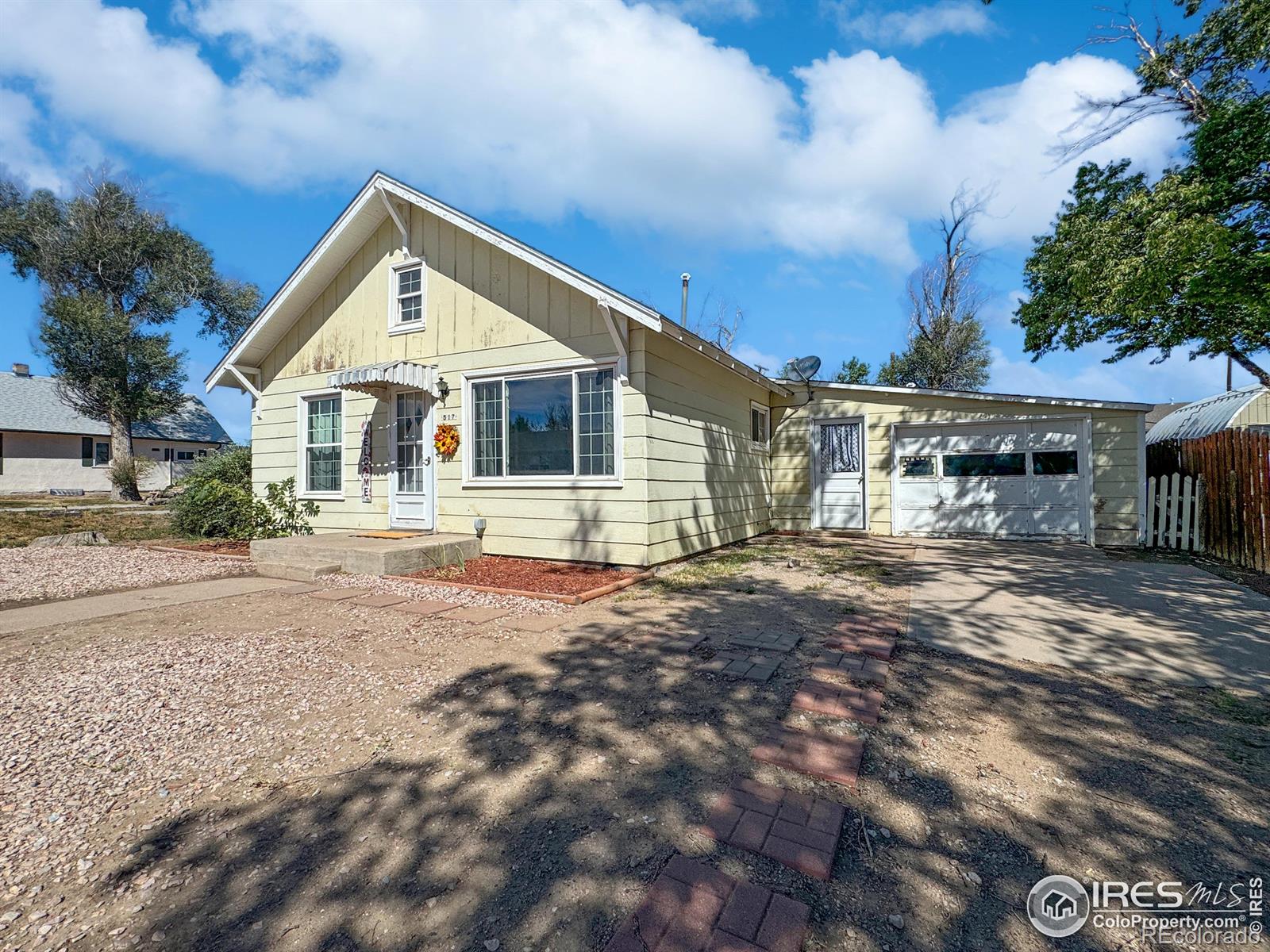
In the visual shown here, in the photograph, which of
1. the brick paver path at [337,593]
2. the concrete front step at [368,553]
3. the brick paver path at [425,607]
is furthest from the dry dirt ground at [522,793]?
the concrete front step at [368,553]

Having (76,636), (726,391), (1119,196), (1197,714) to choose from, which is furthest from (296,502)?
(1119,196)

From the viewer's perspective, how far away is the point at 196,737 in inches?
104

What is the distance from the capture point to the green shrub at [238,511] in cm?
921

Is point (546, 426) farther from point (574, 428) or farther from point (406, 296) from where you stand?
point (406, 296)

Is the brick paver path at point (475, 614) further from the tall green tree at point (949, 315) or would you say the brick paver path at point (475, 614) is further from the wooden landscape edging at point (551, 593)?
the tall green tree at point (949, 315)

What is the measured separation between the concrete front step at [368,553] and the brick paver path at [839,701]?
501 cm

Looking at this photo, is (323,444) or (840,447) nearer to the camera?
(323,444)

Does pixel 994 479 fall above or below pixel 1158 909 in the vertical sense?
above

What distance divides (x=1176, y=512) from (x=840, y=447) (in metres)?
5.19

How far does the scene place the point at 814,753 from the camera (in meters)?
2.42

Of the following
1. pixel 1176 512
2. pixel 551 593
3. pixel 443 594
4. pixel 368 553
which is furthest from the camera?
pixel 1176 512

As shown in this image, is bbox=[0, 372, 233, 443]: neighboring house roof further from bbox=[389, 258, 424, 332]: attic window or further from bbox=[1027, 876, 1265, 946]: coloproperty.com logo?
bbox=[1027, 876, 1265, 946]: coloproperty.com logo

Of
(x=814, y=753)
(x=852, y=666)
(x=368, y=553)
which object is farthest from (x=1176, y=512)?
(x=368, y=553)

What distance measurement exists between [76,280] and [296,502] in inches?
890
